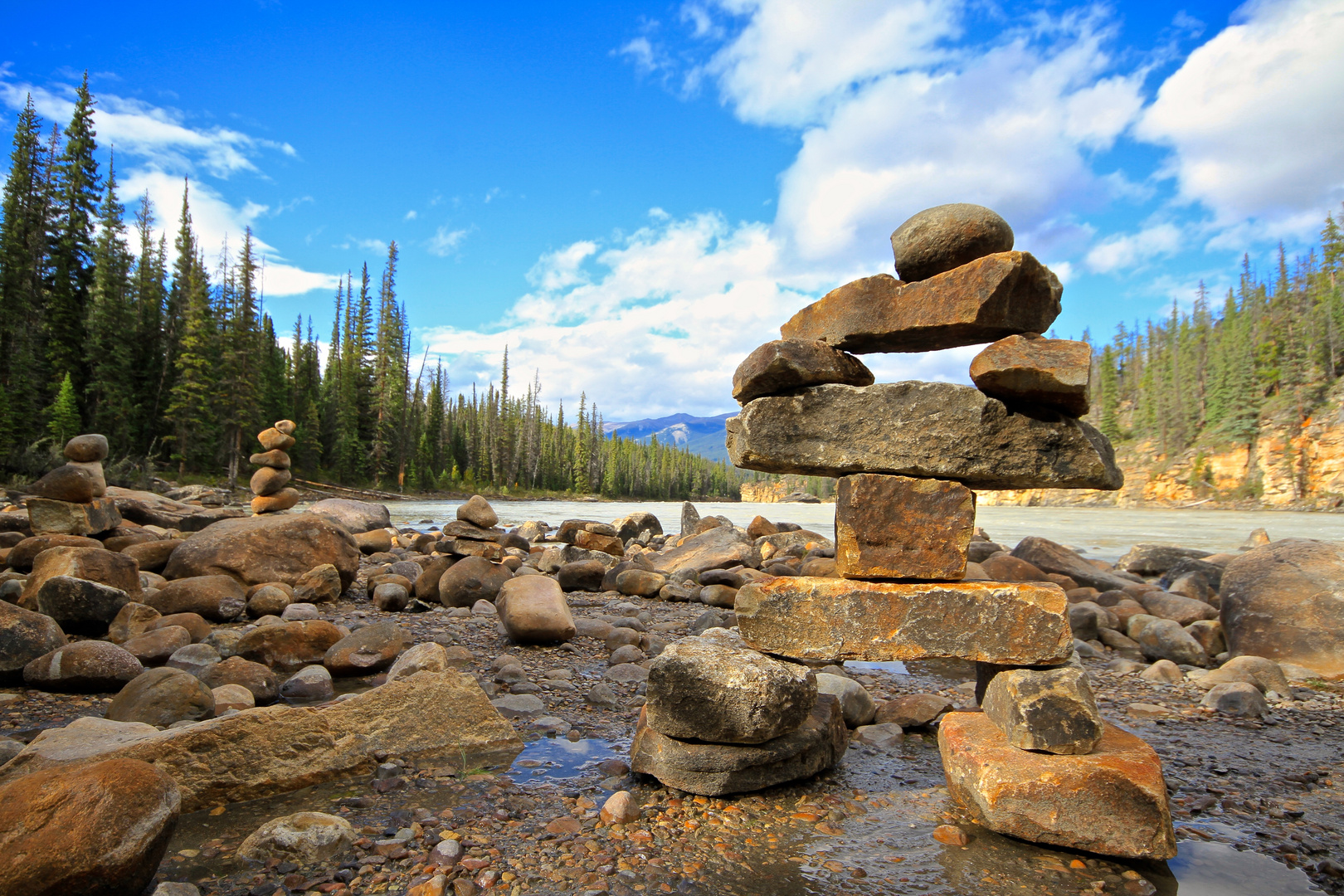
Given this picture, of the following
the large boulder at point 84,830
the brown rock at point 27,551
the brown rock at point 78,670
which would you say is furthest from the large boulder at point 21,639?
the brown rock at point 27,551

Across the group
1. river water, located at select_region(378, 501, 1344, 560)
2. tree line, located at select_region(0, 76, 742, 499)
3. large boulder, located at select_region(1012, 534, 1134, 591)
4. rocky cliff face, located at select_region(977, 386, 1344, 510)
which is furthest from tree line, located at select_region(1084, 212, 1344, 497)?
tree line, located at select_region(0, 76, 742, 499)

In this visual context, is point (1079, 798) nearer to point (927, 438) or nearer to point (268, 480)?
point (927, 438)

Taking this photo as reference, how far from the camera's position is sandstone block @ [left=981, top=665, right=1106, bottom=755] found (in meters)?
3.84

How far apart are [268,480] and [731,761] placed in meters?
15.8

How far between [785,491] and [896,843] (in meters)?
126

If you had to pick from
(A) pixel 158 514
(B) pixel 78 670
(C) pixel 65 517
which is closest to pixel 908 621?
(B) pixel 78 670

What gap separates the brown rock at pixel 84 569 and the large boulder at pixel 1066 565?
1466 cm

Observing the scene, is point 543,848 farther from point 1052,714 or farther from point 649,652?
point 649,652

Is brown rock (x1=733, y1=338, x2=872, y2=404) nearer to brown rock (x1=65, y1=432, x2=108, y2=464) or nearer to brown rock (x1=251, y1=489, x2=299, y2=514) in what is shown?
brown rock (x1=65, y1=432, x2=108, y2=464)

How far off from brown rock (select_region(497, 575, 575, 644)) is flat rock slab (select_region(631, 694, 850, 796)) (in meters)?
3.50

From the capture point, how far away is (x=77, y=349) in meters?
39.8

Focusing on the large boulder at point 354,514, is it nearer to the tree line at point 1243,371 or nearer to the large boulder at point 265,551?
the large boulder at point 265,551

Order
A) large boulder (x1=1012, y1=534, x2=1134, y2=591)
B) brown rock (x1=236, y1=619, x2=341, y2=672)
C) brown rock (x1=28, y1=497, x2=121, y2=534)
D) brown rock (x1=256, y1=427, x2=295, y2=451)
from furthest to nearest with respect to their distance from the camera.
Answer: brown rock (x1=256, y1=427, x2=295, y2=451)
large boulder (x1=1012, y1=534, x2=1134, y2=591)
brown rock (x1=28, y1=497, x2=121, y2=534)
brown rock (x1=236, y1=619, x2=341, y2=672)

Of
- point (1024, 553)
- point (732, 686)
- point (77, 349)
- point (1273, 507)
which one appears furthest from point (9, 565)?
point (1273, 507)
